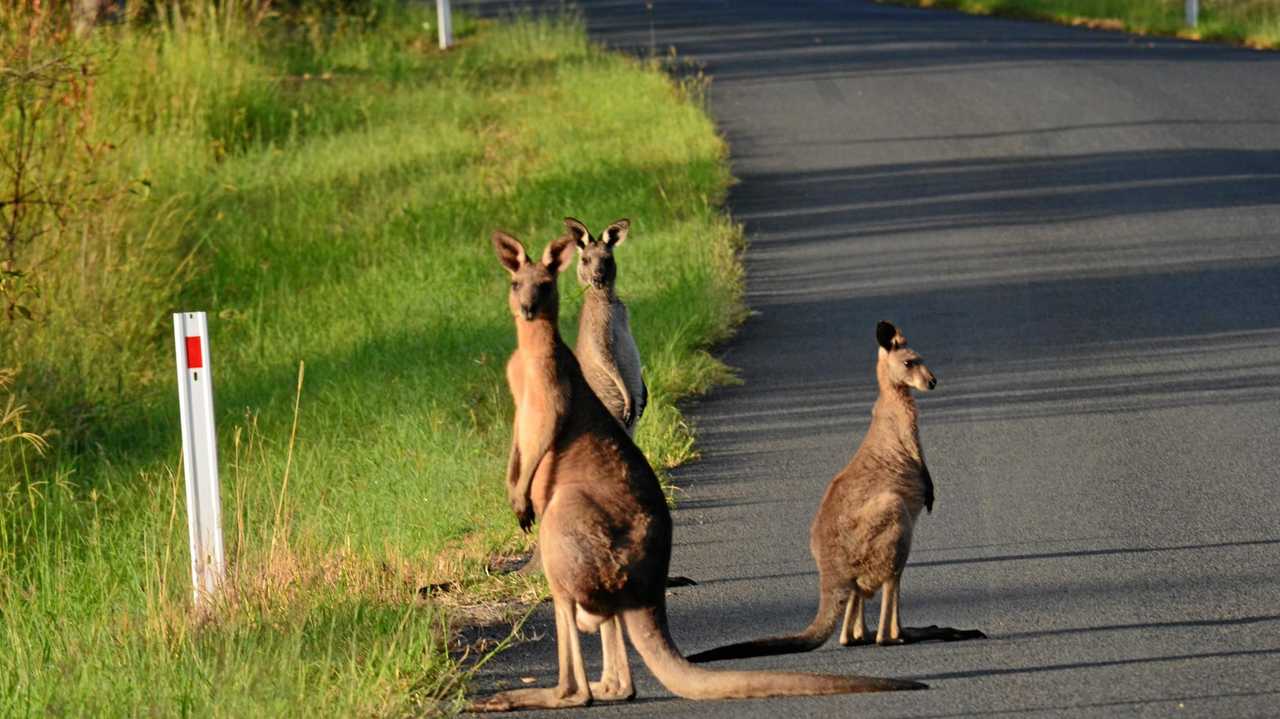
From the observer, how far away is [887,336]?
6.41 meters

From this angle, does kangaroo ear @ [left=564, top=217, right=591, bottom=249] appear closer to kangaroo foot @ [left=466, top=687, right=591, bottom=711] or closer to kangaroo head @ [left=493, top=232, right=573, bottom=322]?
kangaroo head @ [left=493, top=232, right=573, bottom=322]

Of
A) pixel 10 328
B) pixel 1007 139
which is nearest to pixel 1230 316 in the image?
pixel 1007 139

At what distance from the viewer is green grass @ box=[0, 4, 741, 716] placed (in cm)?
635

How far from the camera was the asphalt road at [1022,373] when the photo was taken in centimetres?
637

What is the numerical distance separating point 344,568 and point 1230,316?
23.3 ft

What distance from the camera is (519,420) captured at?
19.0 ft

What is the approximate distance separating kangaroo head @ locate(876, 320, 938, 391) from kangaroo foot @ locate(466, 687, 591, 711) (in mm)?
1593

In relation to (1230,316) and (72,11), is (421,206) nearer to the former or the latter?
(72,11)

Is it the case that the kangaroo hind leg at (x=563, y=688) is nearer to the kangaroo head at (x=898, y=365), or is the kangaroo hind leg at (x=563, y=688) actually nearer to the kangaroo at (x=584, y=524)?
the kangaroo at (x=584, y=524)

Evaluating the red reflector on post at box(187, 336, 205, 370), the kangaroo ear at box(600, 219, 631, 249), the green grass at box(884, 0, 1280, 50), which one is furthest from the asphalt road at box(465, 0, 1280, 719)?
the green grass at box(884, 0, 1280, 50)

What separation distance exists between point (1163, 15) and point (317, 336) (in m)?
17.4

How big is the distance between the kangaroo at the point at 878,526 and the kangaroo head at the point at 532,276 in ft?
3.66

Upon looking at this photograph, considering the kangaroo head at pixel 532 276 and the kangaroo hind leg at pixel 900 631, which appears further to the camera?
the kangaroo hind leg at pixel 900 631

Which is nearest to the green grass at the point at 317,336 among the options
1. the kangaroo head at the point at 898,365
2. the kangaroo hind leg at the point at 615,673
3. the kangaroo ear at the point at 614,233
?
the kangaroo hind leg at the point at 615,673
